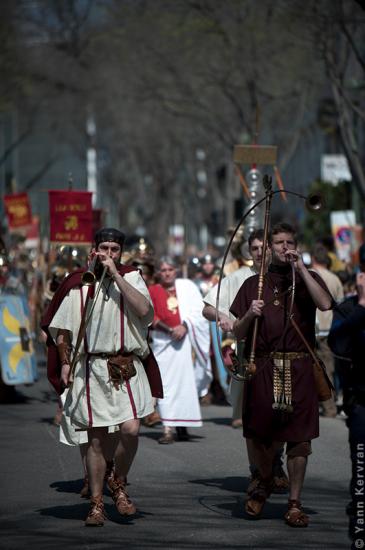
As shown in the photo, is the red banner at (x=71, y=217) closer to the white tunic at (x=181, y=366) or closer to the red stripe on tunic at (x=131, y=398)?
the white tunic at (x=181, y=366)

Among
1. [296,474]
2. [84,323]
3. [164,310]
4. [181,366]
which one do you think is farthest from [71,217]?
[296,474]

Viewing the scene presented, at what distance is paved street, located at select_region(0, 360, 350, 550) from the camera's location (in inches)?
338

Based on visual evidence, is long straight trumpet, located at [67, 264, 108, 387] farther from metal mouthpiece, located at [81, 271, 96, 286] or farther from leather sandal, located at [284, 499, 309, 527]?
leather sandal, located at [284, 499, 309, 527]

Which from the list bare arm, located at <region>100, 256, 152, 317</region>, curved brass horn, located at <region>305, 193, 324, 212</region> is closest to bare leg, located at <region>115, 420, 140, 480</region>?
bare arm, located at <region>100, 256, 152, 317</region>

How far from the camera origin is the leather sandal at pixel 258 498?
916 centimetres

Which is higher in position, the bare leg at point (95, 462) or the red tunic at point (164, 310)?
the red tunic at point (164, 310)

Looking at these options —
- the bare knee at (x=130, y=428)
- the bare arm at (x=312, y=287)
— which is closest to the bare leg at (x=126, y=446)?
the bare knee at (x=130, y=428)

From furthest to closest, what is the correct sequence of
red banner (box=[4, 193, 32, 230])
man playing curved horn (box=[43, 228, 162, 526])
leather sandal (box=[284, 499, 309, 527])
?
red banner (box=[4, 193, 32, 230]) → man playing curved horn (box=[43, 228, 162, 526]) → leather sandal (box=[284, 499, 309, 527])

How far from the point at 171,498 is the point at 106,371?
1.48m

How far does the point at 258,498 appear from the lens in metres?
9.16

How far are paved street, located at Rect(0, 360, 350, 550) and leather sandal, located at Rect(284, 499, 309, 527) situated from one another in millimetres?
54

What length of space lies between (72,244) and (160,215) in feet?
153

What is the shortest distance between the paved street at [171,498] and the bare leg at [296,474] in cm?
22

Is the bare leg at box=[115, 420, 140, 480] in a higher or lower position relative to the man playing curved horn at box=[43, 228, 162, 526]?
lower
